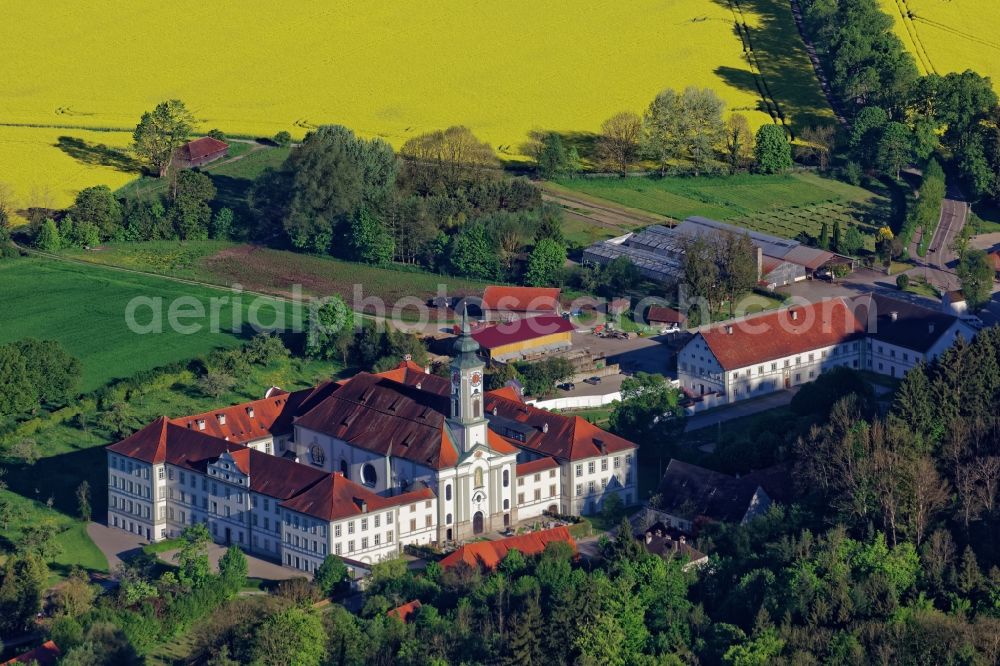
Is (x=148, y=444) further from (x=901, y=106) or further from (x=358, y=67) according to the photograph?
(x=901, y=106)

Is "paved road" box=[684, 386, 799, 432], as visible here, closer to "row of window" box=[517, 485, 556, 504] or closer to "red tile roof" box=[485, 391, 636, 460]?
"red tile roof" box=[485, 391, 636, 460]

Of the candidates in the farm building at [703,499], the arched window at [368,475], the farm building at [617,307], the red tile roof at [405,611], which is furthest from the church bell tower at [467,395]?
the farm building at [617,307]

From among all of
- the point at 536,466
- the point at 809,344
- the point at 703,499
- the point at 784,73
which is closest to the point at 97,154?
the point at 784,73

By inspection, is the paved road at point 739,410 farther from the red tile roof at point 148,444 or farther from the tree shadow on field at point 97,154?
the tree shadow on field at point 97,154

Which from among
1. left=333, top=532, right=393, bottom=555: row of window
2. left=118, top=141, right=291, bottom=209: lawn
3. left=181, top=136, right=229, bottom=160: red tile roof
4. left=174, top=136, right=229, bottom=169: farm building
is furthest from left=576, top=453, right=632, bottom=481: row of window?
left=181, top=136, right=229, bottom=160: red tile roof

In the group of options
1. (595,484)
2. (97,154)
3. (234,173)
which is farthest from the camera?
(97,154)

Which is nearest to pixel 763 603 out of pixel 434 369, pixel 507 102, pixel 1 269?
pixel 434 369
